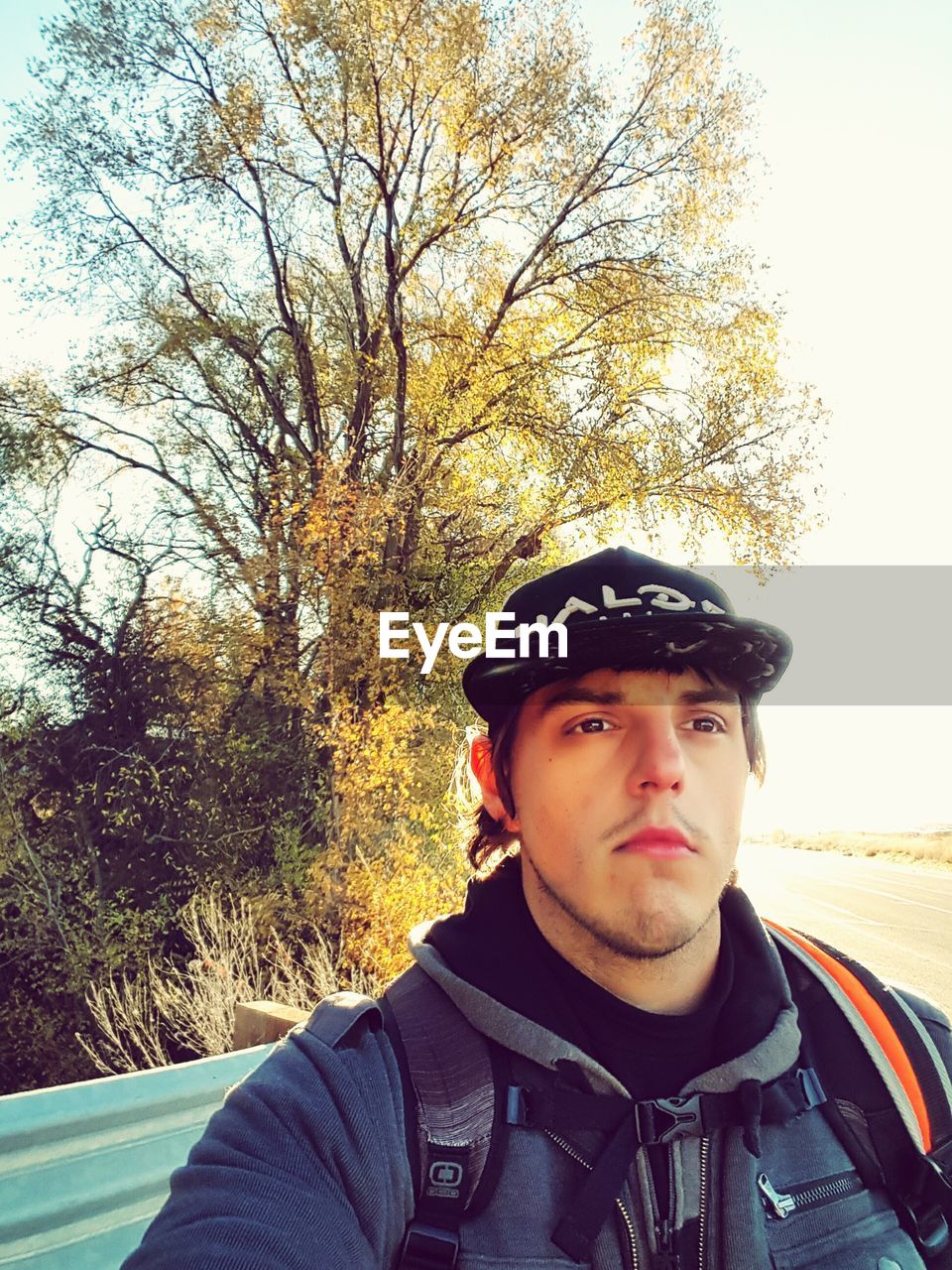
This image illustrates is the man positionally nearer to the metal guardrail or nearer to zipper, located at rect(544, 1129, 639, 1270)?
zipper, located at rect(544, 1129, 639, 1270)

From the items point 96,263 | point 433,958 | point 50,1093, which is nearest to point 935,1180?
point 433,958

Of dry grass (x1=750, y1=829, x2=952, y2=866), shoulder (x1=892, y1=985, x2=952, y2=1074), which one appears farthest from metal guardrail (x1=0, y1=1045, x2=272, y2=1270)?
dry grass (x1=750, y1=829, x2=952, y2=866)

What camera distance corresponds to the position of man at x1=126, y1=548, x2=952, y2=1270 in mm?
975

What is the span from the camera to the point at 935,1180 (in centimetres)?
111

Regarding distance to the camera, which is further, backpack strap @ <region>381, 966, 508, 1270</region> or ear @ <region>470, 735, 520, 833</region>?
ear @ <region>470, 735, 520, 833</region>

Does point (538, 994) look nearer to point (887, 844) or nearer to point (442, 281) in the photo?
point (442, 281)

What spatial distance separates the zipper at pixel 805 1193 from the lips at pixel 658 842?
15.1 inches

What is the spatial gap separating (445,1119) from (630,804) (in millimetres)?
444

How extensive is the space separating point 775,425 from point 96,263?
25.2 ft

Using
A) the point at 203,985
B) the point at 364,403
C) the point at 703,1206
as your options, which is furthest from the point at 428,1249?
the point at 364,403

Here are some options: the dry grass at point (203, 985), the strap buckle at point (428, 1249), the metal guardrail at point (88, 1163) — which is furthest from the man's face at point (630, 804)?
the dry grass at point (203, 985)

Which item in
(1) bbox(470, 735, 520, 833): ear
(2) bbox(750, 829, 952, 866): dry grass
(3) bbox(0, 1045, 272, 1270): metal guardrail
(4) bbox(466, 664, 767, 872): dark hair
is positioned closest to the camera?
(4) bbox(466, 664, 767, 872): dark hair

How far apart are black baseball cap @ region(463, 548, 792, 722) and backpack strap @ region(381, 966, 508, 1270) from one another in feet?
1.51

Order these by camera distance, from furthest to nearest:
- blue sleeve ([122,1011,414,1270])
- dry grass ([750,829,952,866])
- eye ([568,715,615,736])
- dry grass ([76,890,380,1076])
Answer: dry grass ([750,829,952,866]) → dry grass ([76,890,380,1076]) → eye ([568,715,615,736]) → blue sleeve ([122,1011,414,1270])
